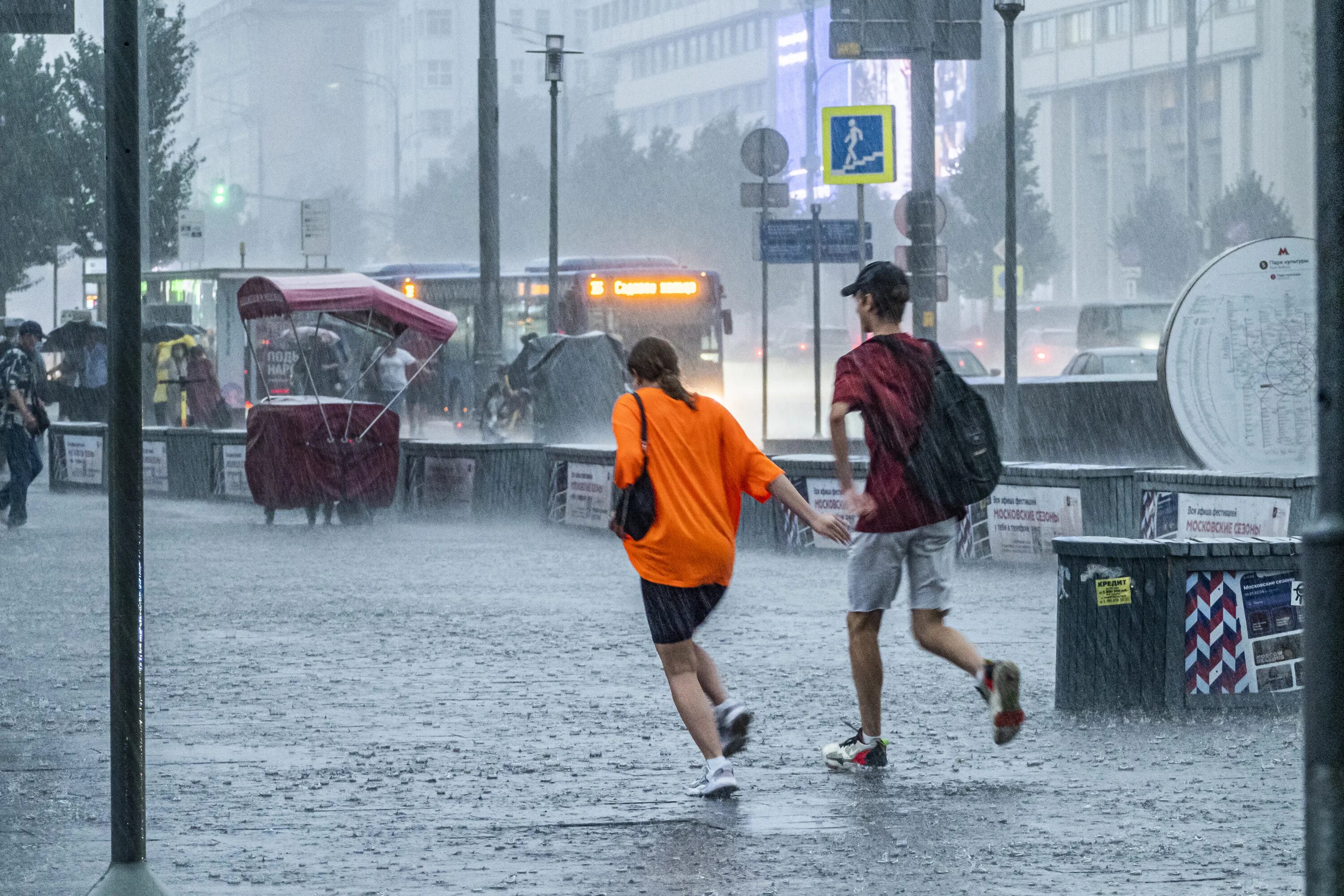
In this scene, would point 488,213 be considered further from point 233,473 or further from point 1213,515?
point 1213,515

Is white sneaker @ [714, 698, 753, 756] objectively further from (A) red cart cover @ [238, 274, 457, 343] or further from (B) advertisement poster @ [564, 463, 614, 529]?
(A) red cart cover @ [238, 274, 457, 343]

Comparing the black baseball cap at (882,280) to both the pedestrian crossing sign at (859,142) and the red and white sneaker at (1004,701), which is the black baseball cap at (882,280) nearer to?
the red and white sneaker at (1004,701)

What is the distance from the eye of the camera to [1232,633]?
878 centimetres

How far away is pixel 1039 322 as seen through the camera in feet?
233

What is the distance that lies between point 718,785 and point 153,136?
139 feet

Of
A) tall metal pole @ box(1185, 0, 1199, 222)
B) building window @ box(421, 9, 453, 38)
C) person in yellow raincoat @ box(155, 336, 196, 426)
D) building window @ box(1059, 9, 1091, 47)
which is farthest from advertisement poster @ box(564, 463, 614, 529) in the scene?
building window @ box(421, 9, 453, 38)

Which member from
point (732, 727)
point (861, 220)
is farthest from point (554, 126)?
point (732, 727)

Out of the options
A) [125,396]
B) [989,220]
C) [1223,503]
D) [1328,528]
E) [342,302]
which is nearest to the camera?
[1328,528]

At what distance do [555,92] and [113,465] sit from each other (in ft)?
81.9

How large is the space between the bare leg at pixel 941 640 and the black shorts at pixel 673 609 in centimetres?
81

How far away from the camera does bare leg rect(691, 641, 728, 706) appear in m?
→ 7.55

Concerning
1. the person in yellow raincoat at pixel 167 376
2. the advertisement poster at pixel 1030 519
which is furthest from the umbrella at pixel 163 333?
the advertisement poster at pixel 1030 519

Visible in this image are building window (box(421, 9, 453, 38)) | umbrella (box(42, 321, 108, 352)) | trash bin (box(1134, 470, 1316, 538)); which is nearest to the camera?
trash bin (box(1134, 470, 1316, 538))

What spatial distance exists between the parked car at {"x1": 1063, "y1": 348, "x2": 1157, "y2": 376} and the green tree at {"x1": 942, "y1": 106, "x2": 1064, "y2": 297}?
134 ft
